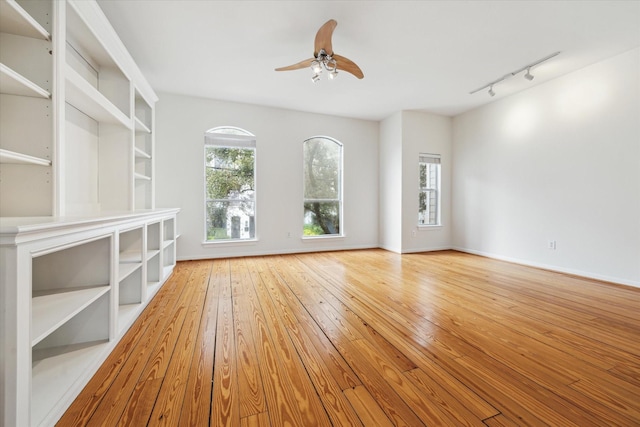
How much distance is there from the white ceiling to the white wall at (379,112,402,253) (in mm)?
1125

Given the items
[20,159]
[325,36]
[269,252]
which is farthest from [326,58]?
[269,252]

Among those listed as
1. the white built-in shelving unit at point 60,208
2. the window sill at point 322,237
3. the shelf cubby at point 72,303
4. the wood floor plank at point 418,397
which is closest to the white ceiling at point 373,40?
the white built-in shelving unit at point 60,208

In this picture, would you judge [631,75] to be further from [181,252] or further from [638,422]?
[181,252]

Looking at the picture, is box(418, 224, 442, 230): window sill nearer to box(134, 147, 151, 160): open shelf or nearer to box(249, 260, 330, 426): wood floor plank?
box(249, 260, 330, 426): wood floor plank

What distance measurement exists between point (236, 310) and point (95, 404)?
1113 mm

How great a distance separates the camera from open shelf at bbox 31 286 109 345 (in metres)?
1.14

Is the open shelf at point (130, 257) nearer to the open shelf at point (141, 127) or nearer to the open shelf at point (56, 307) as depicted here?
the open shelf at point (56, 307)

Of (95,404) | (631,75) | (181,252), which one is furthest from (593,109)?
(181,252)

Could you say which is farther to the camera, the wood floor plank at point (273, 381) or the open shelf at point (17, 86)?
the open shelf at point (17, 86)

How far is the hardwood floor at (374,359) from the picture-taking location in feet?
3.74

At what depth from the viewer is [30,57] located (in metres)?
1.60

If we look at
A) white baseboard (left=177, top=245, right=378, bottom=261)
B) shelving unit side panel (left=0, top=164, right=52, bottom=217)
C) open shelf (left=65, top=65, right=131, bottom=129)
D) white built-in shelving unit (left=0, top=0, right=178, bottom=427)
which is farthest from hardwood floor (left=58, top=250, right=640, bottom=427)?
open shelf (left=65, top=65, right=131, bottom=129)

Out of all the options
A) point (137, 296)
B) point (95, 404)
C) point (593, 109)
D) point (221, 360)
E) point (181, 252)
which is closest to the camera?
point (95, 404)

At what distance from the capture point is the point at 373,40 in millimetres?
2789
